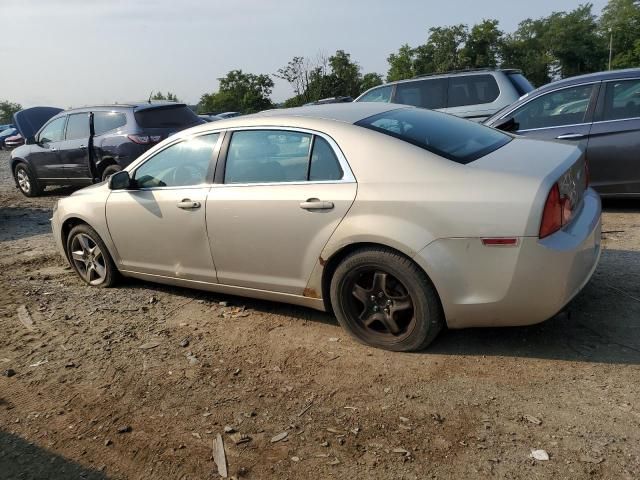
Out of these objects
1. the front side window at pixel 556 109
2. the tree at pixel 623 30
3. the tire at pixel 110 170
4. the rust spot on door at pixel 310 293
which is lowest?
the rust spot on door at pixel 310 293

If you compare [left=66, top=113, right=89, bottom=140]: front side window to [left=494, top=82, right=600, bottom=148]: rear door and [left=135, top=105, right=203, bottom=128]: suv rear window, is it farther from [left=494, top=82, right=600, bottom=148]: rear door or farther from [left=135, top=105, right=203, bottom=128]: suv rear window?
[left=494, top=82, right=600, bottom=148]: rear door

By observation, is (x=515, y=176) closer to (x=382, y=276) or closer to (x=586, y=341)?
(x=382, y=276)

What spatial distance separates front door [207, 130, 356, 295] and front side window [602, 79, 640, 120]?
13.8 feet

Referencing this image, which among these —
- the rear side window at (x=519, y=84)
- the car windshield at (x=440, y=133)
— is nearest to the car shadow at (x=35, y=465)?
the car windshield at (x=440, y=133)

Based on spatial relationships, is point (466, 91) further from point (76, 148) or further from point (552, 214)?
point (552, 214)

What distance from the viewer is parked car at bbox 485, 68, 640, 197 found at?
240 inches

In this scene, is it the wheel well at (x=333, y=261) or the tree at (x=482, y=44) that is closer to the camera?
the wheel well at (x=333, y=261)

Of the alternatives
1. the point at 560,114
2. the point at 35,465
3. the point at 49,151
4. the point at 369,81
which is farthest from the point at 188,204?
the point at 369,81

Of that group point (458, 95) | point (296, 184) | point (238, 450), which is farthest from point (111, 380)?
point (458, 95)

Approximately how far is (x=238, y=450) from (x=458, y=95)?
899cm

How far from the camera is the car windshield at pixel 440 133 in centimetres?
353

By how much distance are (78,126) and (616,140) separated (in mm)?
8937

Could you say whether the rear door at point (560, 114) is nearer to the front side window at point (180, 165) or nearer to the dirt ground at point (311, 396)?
the dirt ground at point (311, 396)

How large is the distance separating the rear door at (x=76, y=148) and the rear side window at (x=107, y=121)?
29 centimetres
